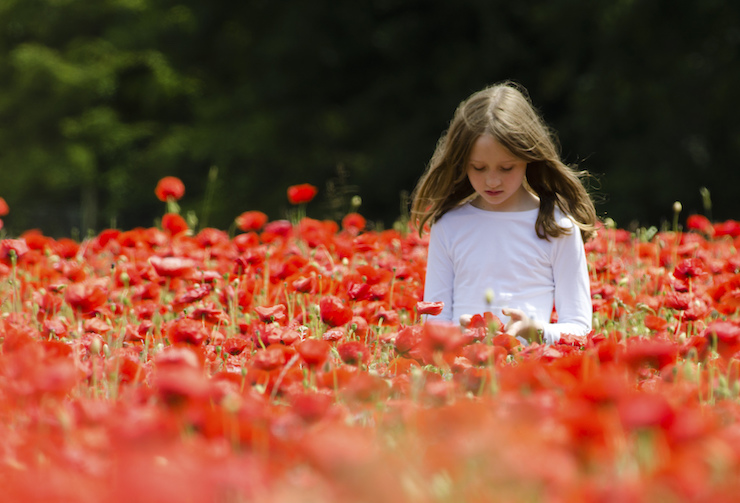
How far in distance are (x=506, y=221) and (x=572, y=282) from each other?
0.25 m

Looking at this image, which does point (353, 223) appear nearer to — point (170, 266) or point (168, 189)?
point (168, 189)

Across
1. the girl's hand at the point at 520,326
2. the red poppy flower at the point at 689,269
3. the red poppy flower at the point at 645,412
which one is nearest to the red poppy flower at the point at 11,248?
the girl's hand at the point at 520,326

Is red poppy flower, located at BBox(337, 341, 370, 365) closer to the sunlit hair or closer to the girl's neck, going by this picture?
the sunlit hair

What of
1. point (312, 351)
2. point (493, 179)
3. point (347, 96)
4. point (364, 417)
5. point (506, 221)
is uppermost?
point (347, 96)

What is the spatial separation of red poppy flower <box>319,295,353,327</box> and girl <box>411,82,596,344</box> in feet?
1.85

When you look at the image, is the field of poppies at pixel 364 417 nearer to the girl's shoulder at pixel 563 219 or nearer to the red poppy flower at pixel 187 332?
the red poppy flower at pixel 187 332

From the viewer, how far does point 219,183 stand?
1096cm

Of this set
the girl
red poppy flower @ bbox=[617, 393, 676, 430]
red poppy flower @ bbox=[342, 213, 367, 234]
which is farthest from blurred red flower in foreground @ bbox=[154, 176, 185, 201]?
red poppy flower @ bbox=[617, 393, 676, 430]

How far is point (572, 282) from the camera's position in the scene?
2303 mm

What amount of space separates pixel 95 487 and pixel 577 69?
878 cm

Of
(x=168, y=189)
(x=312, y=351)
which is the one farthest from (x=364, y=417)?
(x=168, y=189)

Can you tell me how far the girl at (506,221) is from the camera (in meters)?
2.25

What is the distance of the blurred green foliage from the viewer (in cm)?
796

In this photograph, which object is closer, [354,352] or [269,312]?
[354,352]
